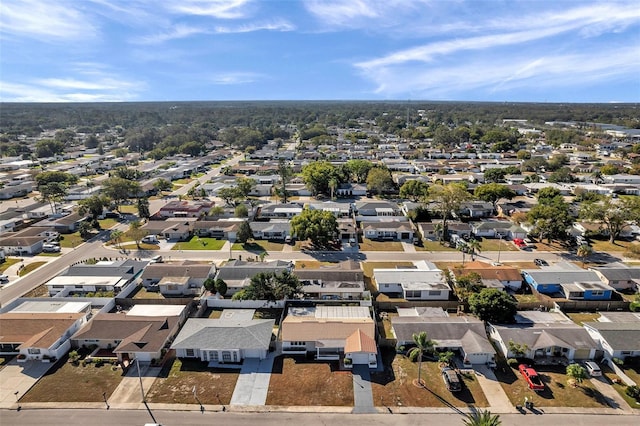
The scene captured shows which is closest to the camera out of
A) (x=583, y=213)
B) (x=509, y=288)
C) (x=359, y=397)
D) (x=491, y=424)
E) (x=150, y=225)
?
(x=491, y=424)

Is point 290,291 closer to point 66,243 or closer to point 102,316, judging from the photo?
point 102,316

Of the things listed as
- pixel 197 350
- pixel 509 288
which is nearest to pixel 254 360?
pixel 197 350

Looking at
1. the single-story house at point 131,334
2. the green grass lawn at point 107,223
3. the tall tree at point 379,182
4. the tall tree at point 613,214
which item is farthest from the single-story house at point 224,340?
the tall tree at point 379,182

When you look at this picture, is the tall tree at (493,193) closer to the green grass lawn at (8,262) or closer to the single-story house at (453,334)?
the single-story house at (453,334)

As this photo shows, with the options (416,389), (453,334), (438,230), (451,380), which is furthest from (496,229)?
(416,389)

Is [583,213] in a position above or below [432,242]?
above

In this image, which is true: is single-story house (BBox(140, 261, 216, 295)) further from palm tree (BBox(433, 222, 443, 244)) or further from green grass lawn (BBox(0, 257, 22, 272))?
palm tree (BBox(433, 222, 443, 244))

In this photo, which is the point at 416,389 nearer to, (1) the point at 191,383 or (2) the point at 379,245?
(1) the point at 191,383

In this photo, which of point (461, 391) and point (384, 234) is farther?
point (384, 234)
